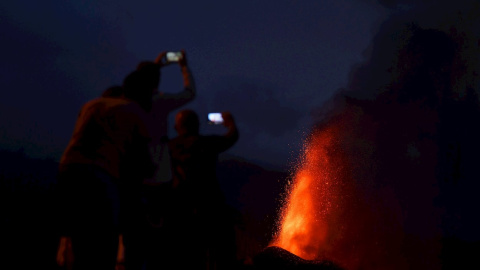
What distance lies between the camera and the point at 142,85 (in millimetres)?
2783

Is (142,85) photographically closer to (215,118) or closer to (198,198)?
(215,118)

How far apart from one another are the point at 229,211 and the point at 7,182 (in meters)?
32.0

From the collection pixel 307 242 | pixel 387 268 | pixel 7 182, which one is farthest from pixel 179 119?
pixel 7 182

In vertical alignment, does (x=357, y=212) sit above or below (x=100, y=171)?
below

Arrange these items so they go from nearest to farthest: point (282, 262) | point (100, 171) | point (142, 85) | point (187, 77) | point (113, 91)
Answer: point (100, 171)
point (142, 85)
point (113, 91)
point (187, 77)
point (282, 262)

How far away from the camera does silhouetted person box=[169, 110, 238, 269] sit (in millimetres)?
3600

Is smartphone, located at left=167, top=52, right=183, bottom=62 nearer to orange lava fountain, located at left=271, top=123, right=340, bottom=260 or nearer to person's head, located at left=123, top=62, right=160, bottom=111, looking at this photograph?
person's head, located at left=123, top=62, right=160, bottom=111

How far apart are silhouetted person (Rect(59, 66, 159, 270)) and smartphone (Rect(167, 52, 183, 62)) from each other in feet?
3.11

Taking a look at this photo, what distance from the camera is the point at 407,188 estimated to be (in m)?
35.0

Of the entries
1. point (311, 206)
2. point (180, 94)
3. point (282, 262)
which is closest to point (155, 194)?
point (180, 94)

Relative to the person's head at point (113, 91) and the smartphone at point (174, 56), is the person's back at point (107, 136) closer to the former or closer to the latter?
the person's head at point (113, 91)

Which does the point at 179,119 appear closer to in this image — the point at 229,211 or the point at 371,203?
the point at 229,211

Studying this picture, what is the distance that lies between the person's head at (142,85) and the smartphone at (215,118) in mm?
1134

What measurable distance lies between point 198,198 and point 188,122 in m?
0.86
